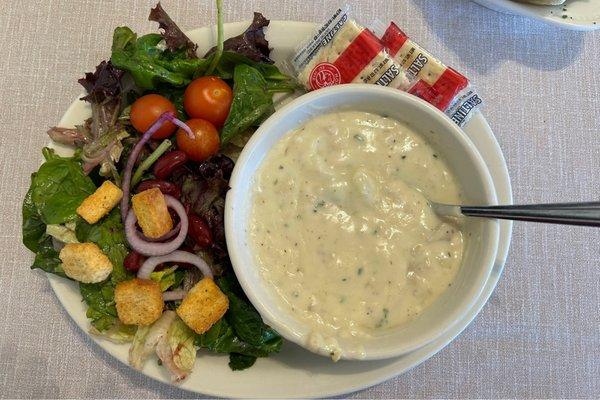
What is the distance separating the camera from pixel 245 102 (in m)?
1.60

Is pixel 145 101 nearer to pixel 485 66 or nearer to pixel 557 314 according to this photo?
pixel 485 66

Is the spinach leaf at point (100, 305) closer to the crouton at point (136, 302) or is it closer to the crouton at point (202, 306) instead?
the crouton at point (136, 302)

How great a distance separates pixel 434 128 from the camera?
1.47m

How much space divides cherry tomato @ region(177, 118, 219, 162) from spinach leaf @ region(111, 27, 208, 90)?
5.8 inches

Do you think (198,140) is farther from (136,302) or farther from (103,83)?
(136,302)

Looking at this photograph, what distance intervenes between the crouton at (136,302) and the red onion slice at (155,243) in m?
0.09

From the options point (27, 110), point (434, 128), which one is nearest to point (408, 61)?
point (434, 128)

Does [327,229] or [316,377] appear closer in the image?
[327,229]

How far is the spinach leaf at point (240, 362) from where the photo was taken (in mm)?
1577

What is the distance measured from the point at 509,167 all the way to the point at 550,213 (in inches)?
22.2

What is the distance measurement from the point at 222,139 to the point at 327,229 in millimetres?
422

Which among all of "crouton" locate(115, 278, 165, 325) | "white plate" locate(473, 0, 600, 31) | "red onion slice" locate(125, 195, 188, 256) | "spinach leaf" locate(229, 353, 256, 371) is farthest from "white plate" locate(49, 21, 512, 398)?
"white plate" locate(473, 0, 600, 31)

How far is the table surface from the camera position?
1692 mm

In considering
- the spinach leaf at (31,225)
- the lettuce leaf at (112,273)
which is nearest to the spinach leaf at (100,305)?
the lettuce leaf at (112,273)
